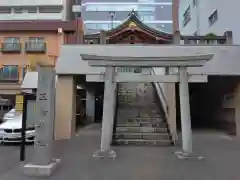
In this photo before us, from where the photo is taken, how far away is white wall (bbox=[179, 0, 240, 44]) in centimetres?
1841

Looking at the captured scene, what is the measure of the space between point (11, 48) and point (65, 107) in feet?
44.0

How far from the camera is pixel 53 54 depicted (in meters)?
25.0

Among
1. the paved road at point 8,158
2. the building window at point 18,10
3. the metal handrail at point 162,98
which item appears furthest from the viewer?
→ the building window at point 18,10

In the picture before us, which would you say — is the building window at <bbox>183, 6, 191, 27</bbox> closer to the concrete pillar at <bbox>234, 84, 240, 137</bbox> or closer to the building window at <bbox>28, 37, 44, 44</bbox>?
the building window at <bbox>28, 37, 44, 44</bbox>

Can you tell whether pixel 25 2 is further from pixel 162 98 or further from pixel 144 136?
pixel 144 136

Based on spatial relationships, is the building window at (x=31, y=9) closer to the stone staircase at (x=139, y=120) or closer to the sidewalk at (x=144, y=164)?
the stone staircase at (x=139, y=120)

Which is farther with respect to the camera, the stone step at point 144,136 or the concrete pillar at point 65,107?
the concrete pillar at point 65,107

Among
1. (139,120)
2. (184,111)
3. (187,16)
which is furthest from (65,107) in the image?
(187,16)

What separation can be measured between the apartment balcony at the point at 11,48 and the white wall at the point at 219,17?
1639 cm

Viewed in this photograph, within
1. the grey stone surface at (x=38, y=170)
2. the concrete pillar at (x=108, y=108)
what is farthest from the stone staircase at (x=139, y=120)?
the grey stone surface at (x=38, y=170)

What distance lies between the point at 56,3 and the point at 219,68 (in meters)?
29.3

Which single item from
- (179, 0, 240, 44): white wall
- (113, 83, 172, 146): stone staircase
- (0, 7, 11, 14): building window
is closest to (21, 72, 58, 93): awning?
(113, 83, 172, 146): stone staircase

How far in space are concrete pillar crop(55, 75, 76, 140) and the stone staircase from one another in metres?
2.27

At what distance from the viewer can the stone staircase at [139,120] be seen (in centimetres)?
1216
